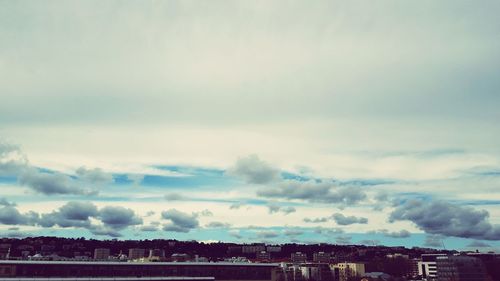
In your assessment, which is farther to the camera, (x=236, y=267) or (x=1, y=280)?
(x=236, y=267)

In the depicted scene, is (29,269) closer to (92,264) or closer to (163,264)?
(92,264)

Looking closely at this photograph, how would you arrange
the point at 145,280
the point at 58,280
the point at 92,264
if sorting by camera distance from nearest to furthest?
the point at 58,280, the point at 145,280, the point at 92,264

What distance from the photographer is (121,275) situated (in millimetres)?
110312

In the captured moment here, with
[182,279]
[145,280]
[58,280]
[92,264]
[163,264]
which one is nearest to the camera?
[58,280]

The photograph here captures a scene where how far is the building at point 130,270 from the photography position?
100062 millimetres

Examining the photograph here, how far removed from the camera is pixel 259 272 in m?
131

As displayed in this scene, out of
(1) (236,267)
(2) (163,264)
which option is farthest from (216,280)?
(2) (163,264)

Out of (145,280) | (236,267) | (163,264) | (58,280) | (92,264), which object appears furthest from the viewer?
(236,267)

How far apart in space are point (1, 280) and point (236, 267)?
62.3m

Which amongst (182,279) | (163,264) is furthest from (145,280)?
(163,264)

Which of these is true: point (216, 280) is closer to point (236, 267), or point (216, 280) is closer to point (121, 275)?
point (236, 267)

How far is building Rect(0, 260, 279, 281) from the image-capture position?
328 ft

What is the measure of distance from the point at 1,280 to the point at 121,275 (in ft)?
95.4

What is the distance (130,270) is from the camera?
112m
